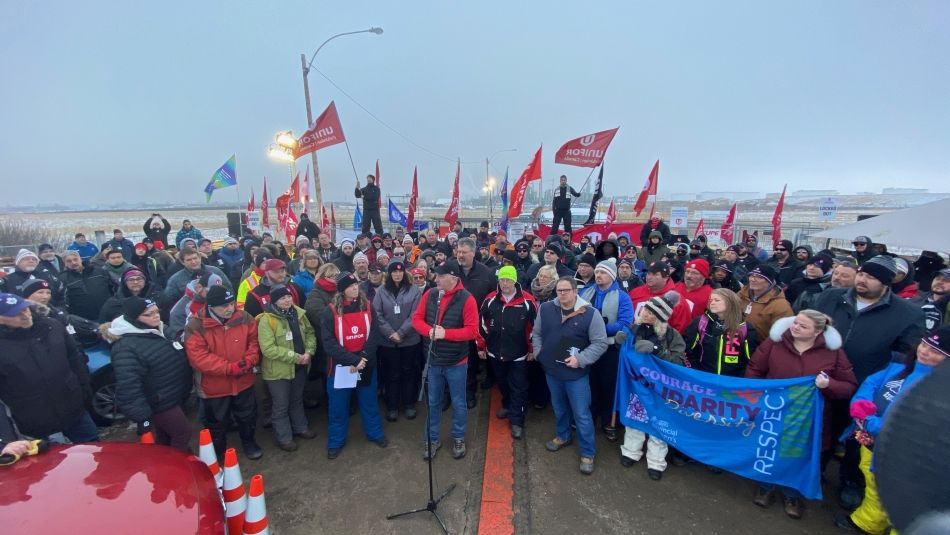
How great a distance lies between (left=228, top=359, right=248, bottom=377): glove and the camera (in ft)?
13.3

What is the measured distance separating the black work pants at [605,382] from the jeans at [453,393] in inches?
61.9

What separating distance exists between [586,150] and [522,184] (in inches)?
85.4

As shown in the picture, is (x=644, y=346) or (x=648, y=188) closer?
(x=644, y=346)

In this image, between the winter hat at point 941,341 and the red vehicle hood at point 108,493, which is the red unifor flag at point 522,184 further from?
the red vehicle hood at point 108,493

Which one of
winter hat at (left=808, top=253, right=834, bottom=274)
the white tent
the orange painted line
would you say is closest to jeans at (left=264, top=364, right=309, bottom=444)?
the orange painted line

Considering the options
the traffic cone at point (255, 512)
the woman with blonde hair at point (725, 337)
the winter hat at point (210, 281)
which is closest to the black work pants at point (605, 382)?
the woman with blonde hair at point (725, 337)

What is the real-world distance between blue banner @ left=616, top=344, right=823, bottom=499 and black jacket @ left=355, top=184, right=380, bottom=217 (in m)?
9.92

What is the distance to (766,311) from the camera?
444 centimetres

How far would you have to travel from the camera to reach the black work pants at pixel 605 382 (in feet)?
15.6

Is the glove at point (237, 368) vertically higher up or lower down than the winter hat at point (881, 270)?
lower down

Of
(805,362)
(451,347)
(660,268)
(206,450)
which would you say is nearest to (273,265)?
(206,450)

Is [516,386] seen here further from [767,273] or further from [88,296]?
[88,296]

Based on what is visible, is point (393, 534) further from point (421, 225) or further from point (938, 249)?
point (421, 225)

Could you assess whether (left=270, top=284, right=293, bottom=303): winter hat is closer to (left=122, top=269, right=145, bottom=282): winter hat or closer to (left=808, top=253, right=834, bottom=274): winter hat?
(left=122, top=269, right=145, bottom=282): winter hat
